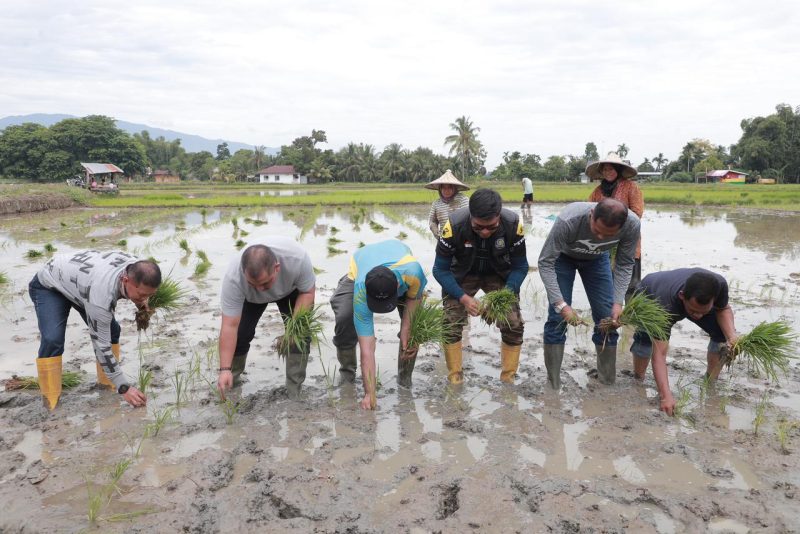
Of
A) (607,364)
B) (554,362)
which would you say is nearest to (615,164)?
(607,364)

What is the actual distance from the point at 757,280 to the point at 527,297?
3135 mm

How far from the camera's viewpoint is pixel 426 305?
147 inches

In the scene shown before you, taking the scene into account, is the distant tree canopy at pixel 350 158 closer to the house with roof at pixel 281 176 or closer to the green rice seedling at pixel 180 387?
the house with roof at pixel 281 176

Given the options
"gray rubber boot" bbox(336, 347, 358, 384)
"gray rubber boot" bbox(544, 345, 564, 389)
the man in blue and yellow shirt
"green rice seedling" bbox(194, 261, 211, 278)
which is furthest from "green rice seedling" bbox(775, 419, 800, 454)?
"green rice seedling" bbox(194, 261, 211, 278)

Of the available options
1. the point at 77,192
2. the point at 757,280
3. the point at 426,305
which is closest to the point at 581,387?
the point at 426,305

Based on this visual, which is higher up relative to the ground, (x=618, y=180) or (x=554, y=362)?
(x=618, y=180)

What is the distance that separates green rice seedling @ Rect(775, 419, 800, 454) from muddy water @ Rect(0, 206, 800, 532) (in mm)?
30

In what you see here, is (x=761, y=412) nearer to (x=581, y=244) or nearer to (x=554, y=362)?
(x=554, y=362)

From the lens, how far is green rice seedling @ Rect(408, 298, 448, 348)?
3.52 metres

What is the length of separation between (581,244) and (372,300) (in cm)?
152

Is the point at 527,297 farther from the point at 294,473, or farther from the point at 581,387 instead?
the point at 294,473

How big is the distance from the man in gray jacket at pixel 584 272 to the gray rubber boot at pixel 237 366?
6.84ft

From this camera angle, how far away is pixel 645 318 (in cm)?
344

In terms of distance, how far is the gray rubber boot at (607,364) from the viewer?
3.76 meters
